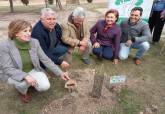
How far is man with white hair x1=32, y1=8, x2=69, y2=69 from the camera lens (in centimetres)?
410

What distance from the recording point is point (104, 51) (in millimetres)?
5289

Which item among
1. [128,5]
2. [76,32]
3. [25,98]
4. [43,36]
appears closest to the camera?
[25,98]

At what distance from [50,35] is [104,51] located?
1.38m

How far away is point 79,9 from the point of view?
4.53 meters

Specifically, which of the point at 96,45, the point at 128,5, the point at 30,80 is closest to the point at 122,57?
the point at 96,45

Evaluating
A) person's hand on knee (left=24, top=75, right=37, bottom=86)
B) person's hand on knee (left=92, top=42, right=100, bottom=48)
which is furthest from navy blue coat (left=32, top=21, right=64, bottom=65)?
person's hand on knee (left=92, top=42, right=100, bottom=48)

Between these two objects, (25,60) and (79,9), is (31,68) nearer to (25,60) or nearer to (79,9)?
(25,60)

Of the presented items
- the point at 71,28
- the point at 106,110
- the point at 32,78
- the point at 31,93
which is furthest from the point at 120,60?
the point at 32,78

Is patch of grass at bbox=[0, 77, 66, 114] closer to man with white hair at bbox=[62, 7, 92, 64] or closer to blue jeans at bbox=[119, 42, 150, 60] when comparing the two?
man with white hair at bbox=[62, 7, 92, 64]

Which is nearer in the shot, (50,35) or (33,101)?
(33,101)

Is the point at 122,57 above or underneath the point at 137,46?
underneath

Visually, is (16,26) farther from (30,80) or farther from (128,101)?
(128,101)

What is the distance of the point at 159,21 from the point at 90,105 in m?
3.42

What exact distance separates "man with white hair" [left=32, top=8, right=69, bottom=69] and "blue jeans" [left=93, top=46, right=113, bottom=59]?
757 mm
